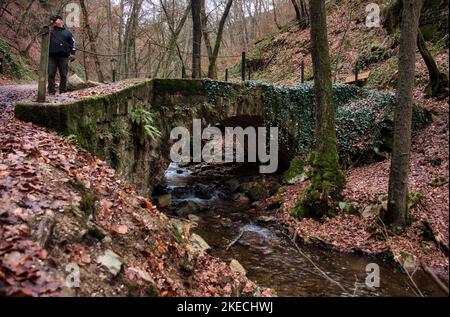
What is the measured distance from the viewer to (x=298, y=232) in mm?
9539

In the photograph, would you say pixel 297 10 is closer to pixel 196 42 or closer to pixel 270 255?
pixel 196 42

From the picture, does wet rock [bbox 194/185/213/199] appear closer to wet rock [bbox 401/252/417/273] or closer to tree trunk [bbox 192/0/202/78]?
tree trunk [bbox 192/0/202/78]

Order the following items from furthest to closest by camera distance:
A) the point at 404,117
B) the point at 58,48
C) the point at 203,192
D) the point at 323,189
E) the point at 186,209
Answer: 1. the point at 203,192
2. the point at 186,209
3. the point at 323,189
4. the point at 58,48
5. the point at 404,117

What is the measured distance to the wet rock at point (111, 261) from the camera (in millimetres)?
3712

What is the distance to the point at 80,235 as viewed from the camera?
388 cm

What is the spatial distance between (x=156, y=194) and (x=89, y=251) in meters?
8.97

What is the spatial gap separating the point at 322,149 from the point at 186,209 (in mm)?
4235

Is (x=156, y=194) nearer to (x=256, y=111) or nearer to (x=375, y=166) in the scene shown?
(x=256, y=111)

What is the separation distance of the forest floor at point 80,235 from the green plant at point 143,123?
2706 millimetres

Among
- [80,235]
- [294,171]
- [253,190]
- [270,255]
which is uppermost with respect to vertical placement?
[80,235]

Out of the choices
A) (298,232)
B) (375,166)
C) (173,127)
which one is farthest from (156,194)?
(375,166)

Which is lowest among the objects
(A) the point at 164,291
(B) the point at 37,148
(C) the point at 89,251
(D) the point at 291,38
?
(A) the point at 164,291

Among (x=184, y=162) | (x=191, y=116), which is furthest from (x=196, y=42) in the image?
(x=184, y=162)

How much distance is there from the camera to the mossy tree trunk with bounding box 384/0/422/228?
Answer: 25.2 ft
